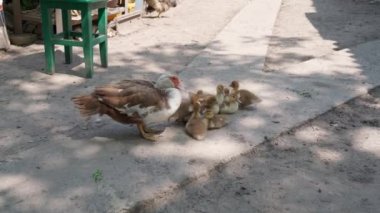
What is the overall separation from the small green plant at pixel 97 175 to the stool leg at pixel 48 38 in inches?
110

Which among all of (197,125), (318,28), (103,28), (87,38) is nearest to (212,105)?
(197,125)

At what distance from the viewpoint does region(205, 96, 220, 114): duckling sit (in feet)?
13.8

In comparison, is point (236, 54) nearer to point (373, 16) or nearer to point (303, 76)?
point (303, 76)

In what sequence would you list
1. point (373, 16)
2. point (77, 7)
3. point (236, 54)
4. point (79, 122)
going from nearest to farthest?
point (79, 122)
point (77, 7)
point (236, 54)
point (373, 16)

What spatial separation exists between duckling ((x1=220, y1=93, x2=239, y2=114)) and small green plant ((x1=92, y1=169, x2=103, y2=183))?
1.47 meters

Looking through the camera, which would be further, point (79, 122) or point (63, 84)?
point (63, 84)

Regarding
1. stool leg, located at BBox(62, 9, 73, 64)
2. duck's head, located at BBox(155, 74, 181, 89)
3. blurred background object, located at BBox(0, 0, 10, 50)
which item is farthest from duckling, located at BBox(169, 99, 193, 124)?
blurred background object, located at BBox(0, 0, 10, 50)

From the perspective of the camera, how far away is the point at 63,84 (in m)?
5.36

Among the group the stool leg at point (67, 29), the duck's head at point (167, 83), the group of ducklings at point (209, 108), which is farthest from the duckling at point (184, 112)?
the stool leg at point (67, 29)

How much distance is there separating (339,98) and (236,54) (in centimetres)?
206

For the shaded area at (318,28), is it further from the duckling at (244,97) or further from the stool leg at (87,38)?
the stool leg at (87,38)

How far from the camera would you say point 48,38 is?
564 cm

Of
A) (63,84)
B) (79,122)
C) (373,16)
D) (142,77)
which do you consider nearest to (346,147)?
(79,122)

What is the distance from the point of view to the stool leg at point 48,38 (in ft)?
18.0
